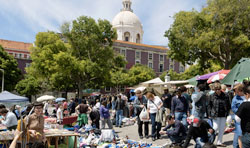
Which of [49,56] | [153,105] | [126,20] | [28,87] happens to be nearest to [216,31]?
[153,105]

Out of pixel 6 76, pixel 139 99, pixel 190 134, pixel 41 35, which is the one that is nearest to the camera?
pixel 190 134

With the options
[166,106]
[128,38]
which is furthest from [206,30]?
Result: [128,38]

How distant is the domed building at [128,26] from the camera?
Result: 7781 cm

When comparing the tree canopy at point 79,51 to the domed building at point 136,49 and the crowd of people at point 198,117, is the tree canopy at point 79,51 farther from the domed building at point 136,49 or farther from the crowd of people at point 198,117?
the domed building at point 136,49

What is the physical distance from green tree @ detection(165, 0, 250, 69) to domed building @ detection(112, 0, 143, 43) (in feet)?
187

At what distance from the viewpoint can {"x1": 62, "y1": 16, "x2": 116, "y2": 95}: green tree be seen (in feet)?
93.8

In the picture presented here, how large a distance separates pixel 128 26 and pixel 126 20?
94.7 inches

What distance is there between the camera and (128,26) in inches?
3095

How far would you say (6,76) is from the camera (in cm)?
4319

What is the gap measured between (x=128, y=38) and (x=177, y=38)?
189ft

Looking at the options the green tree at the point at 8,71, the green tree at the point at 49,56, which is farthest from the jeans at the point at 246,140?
the green tree at the point at 8,71

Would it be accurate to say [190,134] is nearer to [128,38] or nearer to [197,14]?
[197,14]

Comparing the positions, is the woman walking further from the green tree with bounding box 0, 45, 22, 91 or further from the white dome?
the white dome

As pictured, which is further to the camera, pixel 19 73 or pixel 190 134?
pixel 19 73
